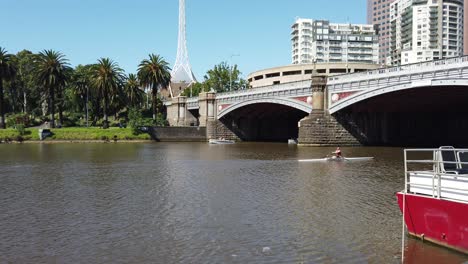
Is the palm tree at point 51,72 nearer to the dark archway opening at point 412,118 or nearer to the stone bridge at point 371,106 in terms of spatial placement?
the stone bridge at point 371,106

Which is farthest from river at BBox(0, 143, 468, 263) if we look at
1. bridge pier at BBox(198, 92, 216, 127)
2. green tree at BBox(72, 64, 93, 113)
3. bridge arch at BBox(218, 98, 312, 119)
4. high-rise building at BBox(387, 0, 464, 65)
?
high-rise building at BBox(387, 0, 464, 65)

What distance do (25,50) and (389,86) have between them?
9556 cm

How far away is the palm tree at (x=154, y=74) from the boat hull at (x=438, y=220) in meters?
85.2

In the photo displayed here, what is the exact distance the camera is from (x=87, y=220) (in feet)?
53.4

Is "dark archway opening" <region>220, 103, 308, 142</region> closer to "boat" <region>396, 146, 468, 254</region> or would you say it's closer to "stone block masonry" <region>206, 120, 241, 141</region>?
"stone block masonry" <region>206, 120, 241, 141</region>

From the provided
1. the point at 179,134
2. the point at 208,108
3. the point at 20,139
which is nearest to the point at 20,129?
the point at 20,139

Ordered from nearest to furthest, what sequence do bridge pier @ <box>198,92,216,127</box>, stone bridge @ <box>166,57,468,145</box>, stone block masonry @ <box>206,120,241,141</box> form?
stone bridge @ <box>166,57,468,145</box>, stone block masonry @ <box>206,120,241,141</box>, bridge pier @ <box>198,92,216,127</box>

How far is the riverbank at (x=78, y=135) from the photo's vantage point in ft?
258

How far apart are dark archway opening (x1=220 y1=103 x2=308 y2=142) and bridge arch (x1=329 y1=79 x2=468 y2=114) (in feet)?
83.5

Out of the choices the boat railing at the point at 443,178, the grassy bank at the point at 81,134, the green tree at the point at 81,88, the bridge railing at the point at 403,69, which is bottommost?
the boat railing at the point at 443,178

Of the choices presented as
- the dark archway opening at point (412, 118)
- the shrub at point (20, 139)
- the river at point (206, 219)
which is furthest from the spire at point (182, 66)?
the river at point (206, 219)

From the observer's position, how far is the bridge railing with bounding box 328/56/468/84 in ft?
143

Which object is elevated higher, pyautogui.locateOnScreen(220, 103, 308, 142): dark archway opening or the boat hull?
pyautogui.locateOnScreen(220, 103, 308, 142): dark archway opening

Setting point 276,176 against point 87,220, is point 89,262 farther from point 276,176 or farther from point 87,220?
point 276,176
